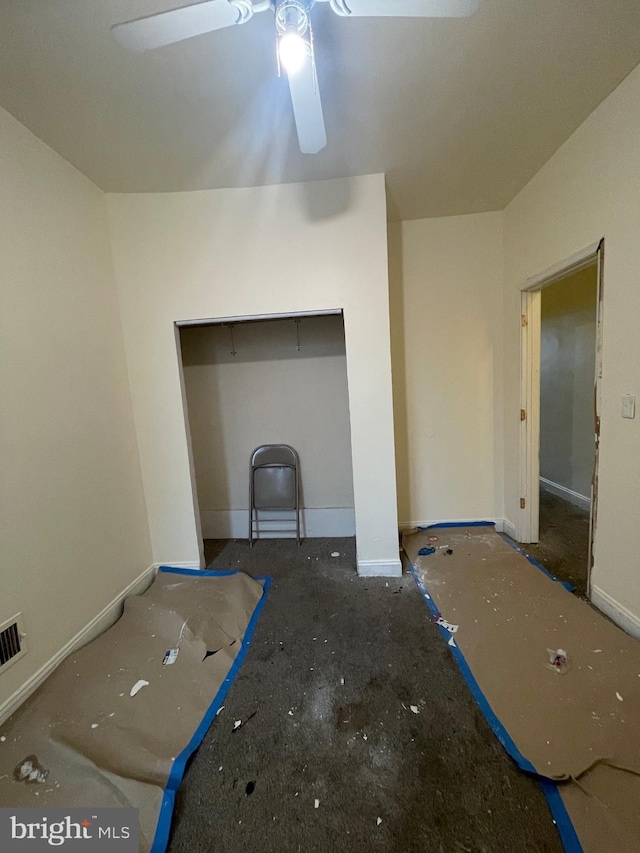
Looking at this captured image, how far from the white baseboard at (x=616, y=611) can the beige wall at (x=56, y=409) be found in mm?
2795

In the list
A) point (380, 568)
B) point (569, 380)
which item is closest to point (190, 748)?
point (380, 568)

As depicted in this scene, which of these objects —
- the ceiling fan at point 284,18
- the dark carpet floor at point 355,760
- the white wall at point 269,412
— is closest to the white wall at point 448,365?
the white wall at point 269,412

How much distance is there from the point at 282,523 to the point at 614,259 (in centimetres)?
282

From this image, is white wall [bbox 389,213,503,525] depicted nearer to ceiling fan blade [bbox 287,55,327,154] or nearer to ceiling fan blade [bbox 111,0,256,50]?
ceiling fan blade [bbox 287,55,327,154]

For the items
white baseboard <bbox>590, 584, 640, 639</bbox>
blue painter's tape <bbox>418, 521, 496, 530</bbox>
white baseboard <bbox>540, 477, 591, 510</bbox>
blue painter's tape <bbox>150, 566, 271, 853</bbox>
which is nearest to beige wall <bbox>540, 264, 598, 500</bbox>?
white baseboard <bbox>540, 477, 591, 510</bbox>

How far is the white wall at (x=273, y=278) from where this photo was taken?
6.59 feet

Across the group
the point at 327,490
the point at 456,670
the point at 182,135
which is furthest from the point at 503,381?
the point at 182,135

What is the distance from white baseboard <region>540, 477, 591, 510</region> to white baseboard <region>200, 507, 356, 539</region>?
7.56 ft

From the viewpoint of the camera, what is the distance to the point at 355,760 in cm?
114

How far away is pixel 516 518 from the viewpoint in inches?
100

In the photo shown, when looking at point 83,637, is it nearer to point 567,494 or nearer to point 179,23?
point 179,23

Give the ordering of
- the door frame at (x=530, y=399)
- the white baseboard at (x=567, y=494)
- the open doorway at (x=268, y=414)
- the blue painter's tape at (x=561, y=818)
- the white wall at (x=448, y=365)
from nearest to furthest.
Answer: the blue painter's tape at (x=561, y=818) → the door frame at (x=530, y=399) → the white wall at (x=448, y=365) → the open doorway at (x=268, y=414) → the white baseboard at (x=567, y=494)

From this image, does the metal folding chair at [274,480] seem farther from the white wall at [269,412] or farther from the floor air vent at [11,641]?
the floor air vent at [11,641]
